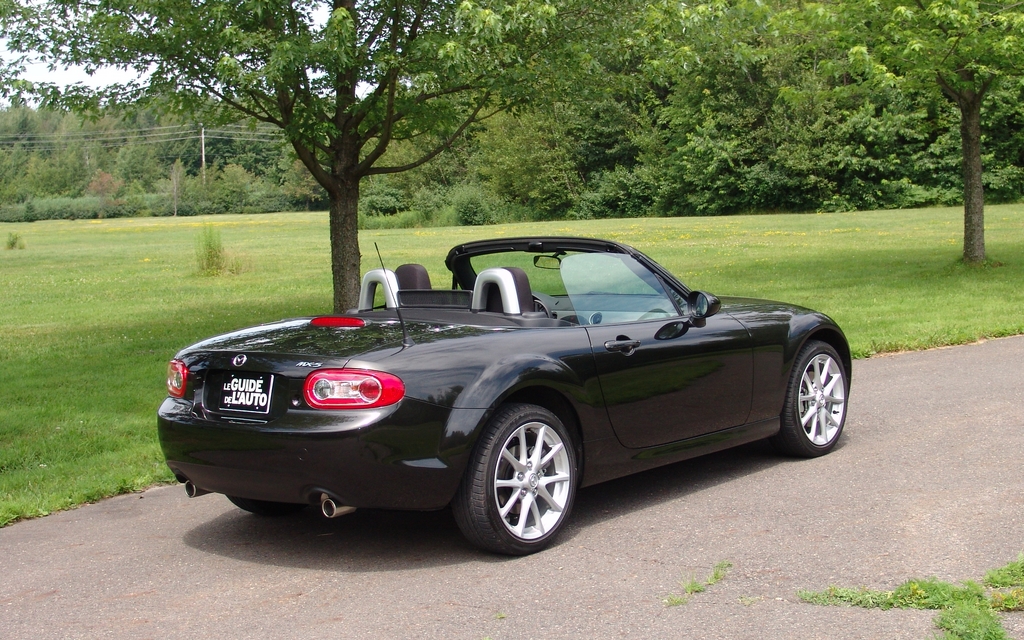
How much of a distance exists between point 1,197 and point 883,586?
13970 cm

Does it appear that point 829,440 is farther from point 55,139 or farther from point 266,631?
point 55,139

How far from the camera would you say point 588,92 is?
12.3m

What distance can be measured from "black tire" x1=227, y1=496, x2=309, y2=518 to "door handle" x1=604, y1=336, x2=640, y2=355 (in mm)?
1751

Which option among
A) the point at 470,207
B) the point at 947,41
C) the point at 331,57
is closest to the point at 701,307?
the point at 331,57

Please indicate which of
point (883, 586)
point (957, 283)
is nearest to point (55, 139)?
point (957, 283)

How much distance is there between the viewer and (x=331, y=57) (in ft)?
34.7

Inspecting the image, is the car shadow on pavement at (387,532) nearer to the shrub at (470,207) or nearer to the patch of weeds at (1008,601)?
the patch of weeds at (1008,601)

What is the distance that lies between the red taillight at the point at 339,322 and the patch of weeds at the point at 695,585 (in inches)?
77.9

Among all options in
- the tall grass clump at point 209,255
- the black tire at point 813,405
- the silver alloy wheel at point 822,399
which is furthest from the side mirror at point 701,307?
the tall grass clump at point 209,255

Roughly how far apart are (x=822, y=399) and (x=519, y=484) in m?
2.57

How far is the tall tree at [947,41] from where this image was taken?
1559cm

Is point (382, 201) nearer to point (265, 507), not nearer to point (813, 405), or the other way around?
point (813, 405)

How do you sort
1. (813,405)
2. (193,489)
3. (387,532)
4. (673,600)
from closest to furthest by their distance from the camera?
(673,600) → (193,489) → (387,532) → (813,405)

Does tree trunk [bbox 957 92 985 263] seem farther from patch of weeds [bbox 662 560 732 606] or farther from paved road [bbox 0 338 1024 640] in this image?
patch of weeds [bbox 662 560 732 606]
